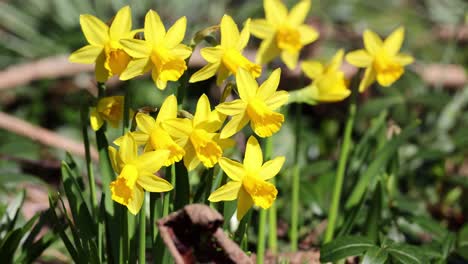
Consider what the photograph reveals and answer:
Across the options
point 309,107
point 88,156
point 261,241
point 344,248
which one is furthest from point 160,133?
point 309,107

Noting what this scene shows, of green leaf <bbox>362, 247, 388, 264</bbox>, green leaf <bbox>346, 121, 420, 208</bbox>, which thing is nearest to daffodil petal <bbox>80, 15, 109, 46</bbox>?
green leaf <bbox>362, 247, 388, 264</bbox>

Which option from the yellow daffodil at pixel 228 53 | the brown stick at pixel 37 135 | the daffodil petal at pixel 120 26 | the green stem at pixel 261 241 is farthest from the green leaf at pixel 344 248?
the brown stick at pixel 37 135

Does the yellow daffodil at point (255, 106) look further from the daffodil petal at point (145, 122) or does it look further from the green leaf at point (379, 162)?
the green leaf at point (379, 162)

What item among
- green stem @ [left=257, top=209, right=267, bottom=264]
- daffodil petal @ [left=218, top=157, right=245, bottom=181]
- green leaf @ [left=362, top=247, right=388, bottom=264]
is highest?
daffodil petal @ [left=218, top=157, right=245, bottom=181]

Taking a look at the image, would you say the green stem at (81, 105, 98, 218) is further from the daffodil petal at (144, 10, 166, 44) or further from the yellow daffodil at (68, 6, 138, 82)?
the daffodil petal at (144, 10, 166, 44)

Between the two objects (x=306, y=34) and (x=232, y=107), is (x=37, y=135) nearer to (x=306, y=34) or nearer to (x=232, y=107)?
(x=306, y=34)
